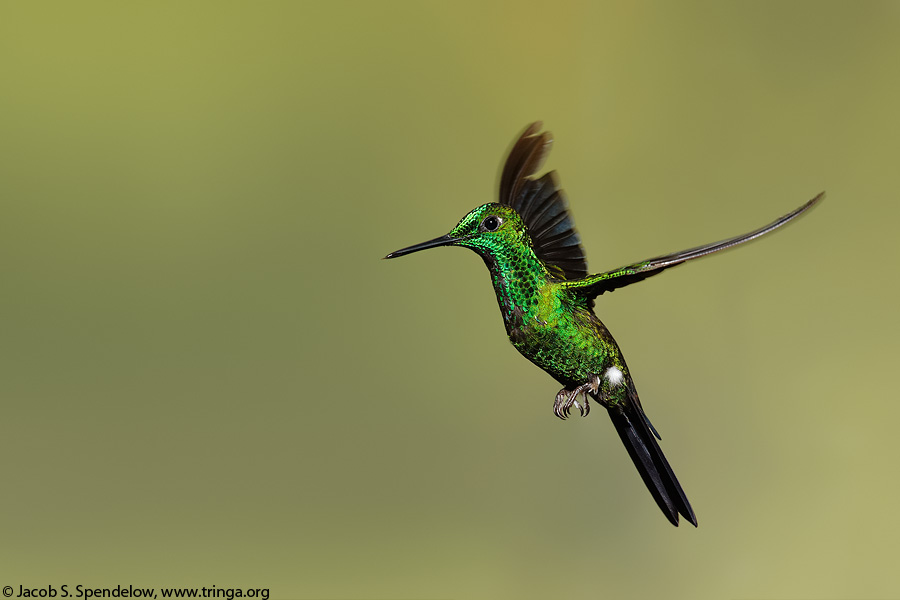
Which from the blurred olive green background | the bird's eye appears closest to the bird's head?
the bird's eye

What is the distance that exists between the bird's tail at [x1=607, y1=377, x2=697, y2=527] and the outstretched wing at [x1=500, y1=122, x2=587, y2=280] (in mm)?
101

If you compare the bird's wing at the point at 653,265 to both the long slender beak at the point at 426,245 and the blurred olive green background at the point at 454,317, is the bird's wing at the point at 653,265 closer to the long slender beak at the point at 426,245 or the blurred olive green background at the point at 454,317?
the long slender beak at the point at 426,245

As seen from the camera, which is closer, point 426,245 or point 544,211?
point 426,245

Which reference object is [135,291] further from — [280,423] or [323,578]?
[323,578]

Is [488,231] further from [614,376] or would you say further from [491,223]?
[614,376]

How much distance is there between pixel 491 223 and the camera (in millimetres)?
502

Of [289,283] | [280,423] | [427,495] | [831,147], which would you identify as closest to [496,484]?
[427,495]

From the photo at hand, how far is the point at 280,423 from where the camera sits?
4.59ft

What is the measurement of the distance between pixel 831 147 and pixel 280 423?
1046mm

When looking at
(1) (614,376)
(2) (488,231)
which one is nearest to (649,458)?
(1) (614,376)

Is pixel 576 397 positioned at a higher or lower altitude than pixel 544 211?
lower

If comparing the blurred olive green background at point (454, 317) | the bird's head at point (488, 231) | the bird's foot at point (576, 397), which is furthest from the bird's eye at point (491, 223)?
the blurred olive green background at point (454, 317)

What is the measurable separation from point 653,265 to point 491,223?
109mm

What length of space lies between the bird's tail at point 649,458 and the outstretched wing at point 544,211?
0.33 feet
